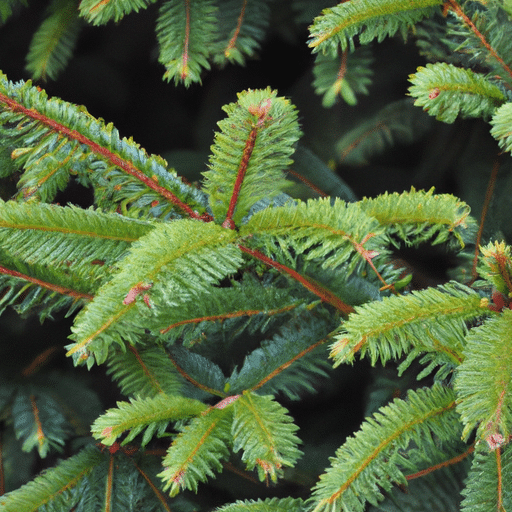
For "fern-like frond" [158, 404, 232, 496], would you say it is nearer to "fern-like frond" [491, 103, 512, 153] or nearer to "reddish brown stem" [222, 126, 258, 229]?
"reddish brown stem" [222, 126, 258, 229]

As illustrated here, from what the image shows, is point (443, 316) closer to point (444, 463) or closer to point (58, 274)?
point (444, 463)

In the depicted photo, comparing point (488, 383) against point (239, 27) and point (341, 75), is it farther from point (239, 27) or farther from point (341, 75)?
point (239, 27)

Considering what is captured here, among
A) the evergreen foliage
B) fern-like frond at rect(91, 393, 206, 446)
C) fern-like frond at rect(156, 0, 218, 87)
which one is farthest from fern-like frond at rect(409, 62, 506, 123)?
fern-like frond at rect(91, 393, 206, 446)

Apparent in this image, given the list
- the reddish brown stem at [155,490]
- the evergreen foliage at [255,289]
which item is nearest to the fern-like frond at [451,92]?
the evergreen foliage at [255,289]

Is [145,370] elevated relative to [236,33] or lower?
lower

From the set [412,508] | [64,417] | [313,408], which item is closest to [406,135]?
[313,408]

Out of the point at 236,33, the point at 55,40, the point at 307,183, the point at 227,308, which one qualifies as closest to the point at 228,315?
the point at 227,308

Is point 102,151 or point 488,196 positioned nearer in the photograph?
point 102,151
